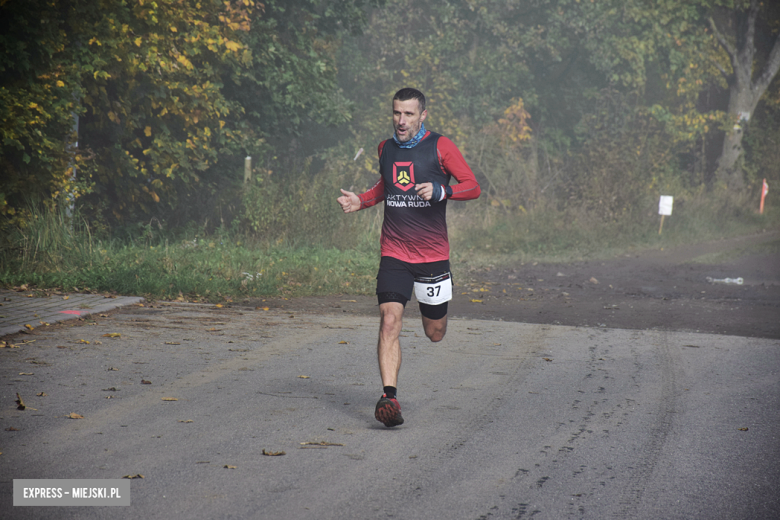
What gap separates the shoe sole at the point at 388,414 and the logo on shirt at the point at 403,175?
157 centimetres

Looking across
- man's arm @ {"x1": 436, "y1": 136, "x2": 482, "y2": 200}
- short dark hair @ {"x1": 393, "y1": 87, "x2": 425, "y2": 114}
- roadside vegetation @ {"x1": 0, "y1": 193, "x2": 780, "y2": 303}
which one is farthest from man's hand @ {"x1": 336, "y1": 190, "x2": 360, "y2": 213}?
roadside vegetation @ {"x1": 0, "y1": 193, "x2": 780, "y2": 303}

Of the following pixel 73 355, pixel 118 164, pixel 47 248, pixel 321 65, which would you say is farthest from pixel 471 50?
pixel 73 355

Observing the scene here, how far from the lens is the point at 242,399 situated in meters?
5.88

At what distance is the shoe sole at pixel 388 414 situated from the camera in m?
5.13

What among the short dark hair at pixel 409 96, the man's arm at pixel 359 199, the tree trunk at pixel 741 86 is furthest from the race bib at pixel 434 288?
the tree trunk at pixel 741 86

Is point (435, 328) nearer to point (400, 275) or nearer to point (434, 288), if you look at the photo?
point (434, 288)

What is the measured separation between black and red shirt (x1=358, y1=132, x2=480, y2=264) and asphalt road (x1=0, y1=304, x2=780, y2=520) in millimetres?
1165

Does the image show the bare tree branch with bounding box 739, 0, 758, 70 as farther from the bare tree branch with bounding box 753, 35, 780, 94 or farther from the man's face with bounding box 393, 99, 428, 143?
the man's face with bounding box 393, 99, 428, 143

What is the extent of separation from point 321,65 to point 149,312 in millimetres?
12175

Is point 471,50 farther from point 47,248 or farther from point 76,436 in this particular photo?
point 76,436

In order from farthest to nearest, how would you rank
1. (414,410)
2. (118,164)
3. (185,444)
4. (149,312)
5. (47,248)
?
(118,164), (47,248), (149,312), (414,410), (185,444)

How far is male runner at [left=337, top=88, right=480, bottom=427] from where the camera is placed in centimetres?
565

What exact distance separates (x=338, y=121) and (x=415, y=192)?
16439mm

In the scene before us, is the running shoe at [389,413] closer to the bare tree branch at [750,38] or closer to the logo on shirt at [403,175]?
the logo on shirt at [403,175]
